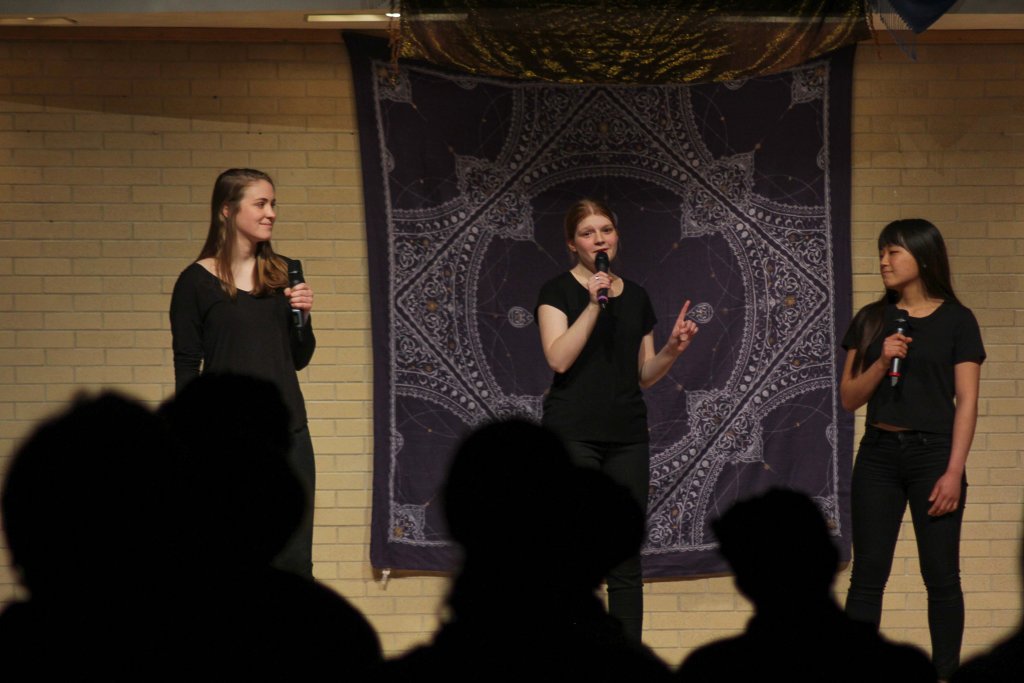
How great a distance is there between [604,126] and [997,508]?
2382mm

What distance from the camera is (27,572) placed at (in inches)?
73.2

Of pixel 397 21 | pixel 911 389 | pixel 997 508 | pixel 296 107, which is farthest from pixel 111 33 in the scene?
pixel 997 508

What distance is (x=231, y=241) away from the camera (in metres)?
3.96

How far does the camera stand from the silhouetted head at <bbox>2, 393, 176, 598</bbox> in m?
1.90

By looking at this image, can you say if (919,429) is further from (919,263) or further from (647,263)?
(647,263)

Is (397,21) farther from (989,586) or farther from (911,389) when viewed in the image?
(989,586)

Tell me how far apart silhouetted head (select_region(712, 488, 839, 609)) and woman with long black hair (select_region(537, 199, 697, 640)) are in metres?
1.11

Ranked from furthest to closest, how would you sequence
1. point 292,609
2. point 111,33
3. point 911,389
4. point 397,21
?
point 111,33 < point 397,21 < point 911,389 < point 292,609

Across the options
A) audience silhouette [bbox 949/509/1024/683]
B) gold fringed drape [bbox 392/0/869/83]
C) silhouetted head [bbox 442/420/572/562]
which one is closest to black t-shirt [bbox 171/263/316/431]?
silhouetted head [bbox 442/420/572/562]

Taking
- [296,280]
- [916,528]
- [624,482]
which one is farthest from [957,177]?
[296,280]

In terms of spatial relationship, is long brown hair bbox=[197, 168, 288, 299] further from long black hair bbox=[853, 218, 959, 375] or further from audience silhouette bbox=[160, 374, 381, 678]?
long black hair bbox=[853, 218, 959, 375]

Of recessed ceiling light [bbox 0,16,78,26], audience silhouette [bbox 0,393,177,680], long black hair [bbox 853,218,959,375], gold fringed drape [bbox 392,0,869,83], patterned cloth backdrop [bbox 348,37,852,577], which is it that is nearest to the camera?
audience silhouette [bbox 0,393,177,680]

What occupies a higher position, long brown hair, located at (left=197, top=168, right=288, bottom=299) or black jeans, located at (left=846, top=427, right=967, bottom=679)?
long brown hair, located at (left=197, top=168, right=288, bottom=299)

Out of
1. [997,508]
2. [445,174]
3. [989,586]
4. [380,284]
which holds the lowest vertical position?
[989,586]
